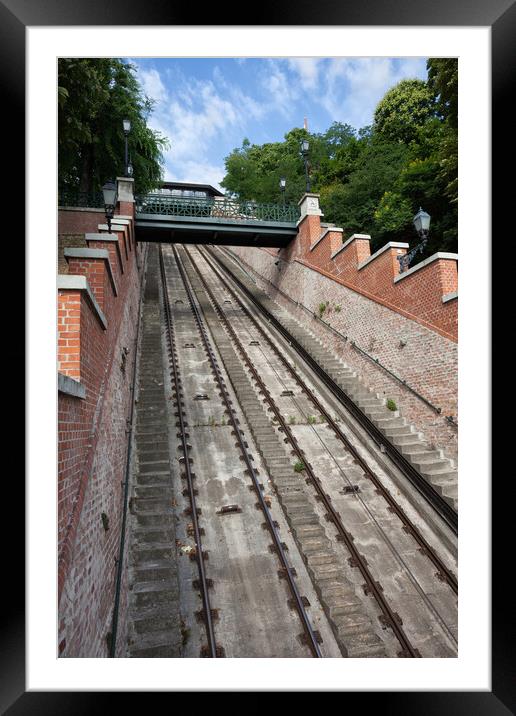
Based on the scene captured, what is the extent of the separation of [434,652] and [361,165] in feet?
72.3

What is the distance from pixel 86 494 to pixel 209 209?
15031mm

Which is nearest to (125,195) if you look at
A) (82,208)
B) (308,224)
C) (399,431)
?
(82,208)

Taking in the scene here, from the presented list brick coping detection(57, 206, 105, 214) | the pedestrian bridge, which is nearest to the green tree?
the pedestrian bridge

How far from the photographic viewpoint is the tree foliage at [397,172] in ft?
39.0

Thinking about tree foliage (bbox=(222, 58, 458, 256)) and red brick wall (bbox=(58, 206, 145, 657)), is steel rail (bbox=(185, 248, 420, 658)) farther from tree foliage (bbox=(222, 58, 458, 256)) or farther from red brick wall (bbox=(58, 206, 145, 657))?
tree foliage (bbox=(222, 58, 458, 256))

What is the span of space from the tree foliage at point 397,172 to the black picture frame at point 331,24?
763 centimetres

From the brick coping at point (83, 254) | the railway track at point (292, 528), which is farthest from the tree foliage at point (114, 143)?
the brick coping at point (83, 254)

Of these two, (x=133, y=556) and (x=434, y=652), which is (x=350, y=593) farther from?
(x=133, y=556)

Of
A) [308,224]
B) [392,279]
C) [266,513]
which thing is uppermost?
[308,224]

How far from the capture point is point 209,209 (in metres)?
16.8

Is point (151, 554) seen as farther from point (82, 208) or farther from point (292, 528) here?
point (82, 208)

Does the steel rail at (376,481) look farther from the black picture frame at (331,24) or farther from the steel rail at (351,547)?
the black picture frame at (331,24)
